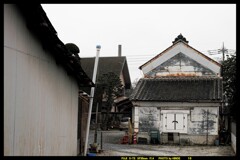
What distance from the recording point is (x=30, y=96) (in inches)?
309

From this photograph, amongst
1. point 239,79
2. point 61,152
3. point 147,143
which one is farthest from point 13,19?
point 147,143

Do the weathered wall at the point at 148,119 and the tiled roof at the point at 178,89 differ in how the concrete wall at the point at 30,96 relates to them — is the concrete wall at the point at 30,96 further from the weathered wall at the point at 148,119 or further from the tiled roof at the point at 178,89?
the tiled roof at the point at 178,89

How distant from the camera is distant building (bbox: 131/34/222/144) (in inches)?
805

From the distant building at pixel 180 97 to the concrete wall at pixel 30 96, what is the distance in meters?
11.1

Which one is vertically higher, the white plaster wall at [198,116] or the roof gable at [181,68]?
the roof gable at [181,68]

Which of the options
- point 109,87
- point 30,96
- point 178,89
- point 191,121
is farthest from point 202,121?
point 30,96

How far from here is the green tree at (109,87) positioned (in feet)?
104

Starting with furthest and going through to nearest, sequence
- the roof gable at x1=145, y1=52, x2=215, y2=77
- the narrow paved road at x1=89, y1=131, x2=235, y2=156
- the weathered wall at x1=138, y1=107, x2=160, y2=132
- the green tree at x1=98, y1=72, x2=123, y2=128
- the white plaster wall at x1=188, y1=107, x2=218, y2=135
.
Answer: the green tree at x1=98, y1=72, x2=123, y2=128 → the roof gable at x1=145, y1=52, x2=215, y2=77 → the weathered wall at x1=138, y1=107, x2=160, y2=132 → the white plaster wall at x1=188, y1=107, x2=218, y2=135 → the narrow paved road at x1=89, y1=131, x2=235, y2=156

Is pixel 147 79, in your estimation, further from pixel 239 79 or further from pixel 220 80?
pixel 239 79

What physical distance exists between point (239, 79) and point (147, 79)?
15.6 m

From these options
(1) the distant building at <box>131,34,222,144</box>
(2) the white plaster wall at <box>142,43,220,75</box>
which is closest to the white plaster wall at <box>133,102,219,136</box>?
(1) the distant building at <box>131,34,222,144</box>

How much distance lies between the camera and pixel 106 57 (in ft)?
150

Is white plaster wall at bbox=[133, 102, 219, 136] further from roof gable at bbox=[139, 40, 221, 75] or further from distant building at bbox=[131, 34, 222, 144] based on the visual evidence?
roof gable at bbox=[139, 40, 221, 75]

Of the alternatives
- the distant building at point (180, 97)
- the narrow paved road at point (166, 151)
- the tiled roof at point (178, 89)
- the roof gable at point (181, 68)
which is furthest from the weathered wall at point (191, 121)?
the roof gable at point (181, 68)
